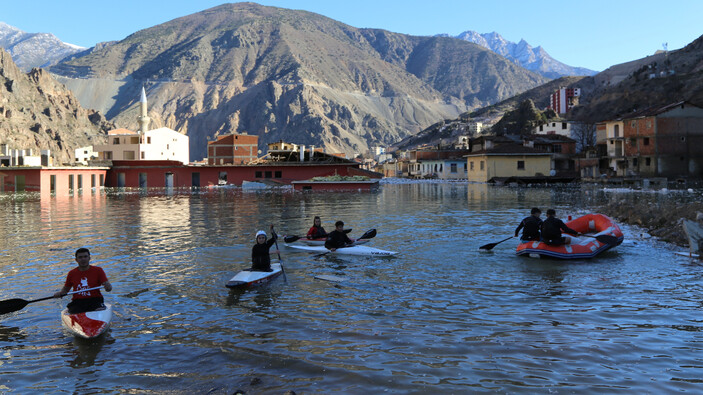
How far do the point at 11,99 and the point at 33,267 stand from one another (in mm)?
169677

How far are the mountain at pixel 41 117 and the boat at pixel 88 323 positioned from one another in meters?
150

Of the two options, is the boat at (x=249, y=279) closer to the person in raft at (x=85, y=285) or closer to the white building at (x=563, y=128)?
the person in raft at (x=85, y=285)

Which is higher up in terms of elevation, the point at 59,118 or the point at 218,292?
the point at 59,118

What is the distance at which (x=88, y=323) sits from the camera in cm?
1043

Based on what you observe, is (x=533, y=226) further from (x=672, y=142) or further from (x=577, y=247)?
(x=672, y=142)

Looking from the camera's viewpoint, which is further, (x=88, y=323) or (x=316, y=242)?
(x=316, y=242)

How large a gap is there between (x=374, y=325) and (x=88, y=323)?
17.6 ft

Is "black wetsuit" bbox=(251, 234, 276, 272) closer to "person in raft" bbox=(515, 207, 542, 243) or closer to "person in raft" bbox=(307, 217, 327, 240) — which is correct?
"person in raft" bbox=(307, 217, 327, 240)

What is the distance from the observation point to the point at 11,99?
526ft

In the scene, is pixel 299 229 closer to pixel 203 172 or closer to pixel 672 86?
pixel 203 172

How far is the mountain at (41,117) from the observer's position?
5974 inches

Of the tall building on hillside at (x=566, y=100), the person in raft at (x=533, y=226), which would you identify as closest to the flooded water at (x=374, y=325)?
the person in raft at (x=533, y=226)

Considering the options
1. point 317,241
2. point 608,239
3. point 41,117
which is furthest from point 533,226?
point 41,117

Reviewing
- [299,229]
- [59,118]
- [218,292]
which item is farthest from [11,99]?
[218,292]
